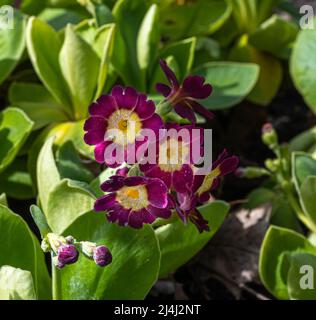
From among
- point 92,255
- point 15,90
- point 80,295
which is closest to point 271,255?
point 80,295

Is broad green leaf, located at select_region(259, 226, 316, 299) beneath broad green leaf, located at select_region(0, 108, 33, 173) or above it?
beneath

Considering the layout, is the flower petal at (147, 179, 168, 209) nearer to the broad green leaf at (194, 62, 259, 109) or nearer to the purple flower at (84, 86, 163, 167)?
the purple flower at (84, 86, 163, 167)

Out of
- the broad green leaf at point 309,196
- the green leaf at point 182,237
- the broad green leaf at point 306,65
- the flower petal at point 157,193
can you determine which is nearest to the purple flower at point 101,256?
the flower petal at point 157,193

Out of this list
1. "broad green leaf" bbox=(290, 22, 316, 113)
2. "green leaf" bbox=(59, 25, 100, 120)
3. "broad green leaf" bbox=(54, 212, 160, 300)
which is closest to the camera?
"broad green leaf" bbox=(54, 212, 160, 300)

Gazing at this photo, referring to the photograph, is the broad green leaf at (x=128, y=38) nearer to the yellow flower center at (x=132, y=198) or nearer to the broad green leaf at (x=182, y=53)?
the broad green leaf at (x=182, y=53)

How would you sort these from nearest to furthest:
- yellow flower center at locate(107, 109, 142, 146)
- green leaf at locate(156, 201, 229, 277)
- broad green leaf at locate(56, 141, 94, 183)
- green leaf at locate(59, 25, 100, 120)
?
yellow flower center at locate(107, 109, 142, 146), green leaf at locate(156, 201, 229, 277), broad green leaf at locate(56, 141, 94, 183), green leaf at locate(59, 25, 100, 120)

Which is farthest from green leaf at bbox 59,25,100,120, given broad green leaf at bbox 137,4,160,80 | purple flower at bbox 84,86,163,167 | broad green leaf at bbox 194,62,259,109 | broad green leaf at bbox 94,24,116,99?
purple flower at bbox 84,86,163,167

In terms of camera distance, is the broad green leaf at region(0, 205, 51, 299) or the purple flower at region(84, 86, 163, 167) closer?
the purple flower at region(84, 86, 163, 167)
